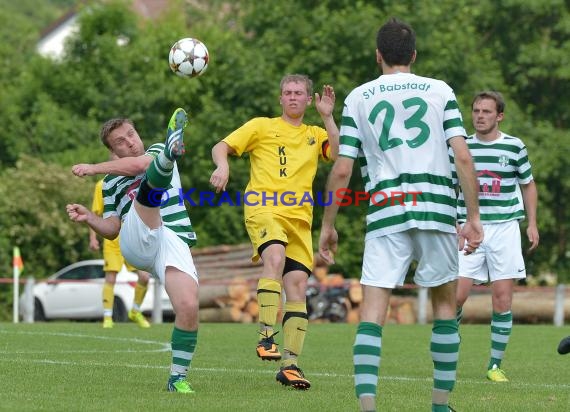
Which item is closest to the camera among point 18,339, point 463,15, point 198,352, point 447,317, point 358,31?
point 447,317

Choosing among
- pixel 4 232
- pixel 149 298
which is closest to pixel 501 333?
pixel 149 298

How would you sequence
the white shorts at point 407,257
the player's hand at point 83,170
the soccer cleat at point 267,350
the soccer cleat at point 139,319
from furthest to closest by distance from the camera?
1. the soccer cleat at point 139,319
2. the soccer cleat at point 267,350
3. the player's hand at point 83,170
4. the white shorts at point 407,257

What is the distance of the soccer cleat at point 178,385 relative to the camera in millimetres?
8102

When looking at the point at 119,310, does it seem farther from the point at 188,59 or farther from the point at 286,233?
the point at 286,233

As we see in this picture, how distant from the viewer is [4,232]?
26.2 meters

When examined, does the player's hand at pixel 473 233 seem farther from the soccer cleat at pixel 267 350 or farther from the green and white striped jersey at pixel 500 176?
the green and white striped jersey at pixel 500 176

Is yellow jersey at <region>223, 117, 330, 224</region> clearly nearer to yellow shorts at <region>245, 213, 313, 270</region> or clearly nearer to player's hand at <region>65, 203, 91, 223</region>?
yellow shorts at <region>245, 213, 313, 270</region>

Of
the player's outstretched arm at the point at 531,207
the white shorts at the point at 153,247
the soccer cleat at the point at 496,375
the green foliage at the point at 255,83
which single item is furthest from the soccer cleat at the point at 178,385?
the green foliage at the point at 255,83

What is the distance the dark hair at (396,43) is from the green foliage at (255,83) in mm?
20005

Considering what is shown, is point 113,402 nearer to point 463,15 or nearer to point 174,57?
point 174,57

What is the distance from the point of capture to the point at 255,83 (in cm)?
2850

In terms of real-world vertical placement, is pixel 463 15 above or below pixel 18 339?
above

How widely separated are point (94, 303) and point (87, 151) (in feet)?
17.7

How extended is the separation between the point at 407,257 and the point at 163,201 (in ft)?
7.39
